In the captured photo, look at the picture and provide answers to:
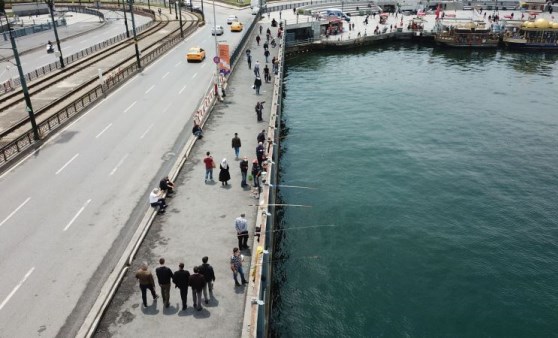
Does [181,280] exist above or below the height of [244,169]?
below

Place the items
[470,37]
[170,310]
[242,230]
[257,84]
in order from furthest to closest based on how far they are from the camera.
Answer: [470,37] → [257,84] → [242,230] → [170,310]

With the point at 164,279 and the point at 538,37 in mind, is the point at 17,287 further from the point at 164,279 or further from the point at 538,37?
the point at 538,37

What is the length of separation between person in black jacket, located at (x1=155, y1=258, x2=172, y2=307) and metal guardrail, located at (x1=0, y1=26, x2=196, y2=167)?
16.3 meters

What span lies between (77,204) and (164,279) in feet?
31.2

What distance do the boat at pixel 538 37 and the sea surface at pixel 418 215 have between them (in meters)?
27.9

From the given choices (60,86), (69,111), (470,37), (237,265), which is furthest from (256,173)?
(470,37)

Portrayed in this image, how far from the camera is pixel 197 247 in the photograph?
18.1 metres

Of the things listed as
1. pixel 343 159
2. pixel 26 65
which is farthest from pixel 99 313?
pixel 26 65

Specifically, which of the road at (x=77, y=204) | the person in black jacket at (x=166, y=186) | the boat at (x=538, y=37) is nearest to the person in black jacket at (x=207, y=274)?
the road at (x=77, y=204)

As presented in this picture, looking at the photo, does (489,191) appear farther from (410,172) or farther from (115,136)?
(115,136)

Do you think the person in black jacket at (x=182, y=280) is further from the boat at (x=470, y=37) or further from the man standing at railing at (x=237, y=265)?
the boat at (x=470, y=37)

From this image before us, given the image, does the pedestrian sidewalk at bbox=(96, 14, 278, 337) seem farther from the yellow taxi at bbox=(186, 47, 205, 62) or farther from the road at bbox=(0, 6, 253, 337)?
the yellow taxi at bbox=(186, 47, 205, 62)

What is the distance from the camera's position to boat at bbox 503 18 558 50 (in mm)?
74938

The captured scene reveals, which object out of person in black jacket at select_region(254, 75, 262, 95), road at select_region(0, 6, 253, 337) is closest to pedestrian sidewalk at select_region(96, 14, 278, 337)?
road at select_region(0, 6, 253, 337)
